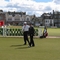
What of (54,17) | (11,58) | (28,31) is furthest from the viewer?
(54,17)

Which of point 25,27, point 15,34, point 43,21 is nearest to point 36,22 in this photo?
point 43,21

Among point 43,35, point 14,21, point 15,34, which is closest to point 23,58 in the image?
point 43,35

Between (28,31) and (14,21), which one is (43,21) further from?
(28,31)

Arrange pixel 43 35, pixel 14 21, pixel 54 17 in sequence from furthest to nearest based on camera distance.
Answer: pixel 54 17 < pixel 14 21 < pixel 43 35

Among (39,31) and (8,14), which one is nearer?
(39,31)

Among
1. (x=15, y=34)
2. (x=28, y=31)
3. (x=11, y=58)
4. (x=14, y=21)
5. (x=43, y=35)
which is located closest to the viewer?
(x=11, y=58)

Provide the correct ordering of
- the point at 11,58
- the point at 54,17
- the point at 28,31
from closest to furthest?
the point at 11,58 → the point at 28,31 → the point at 54,17

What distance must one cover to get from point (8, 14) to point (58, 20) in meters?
31.1

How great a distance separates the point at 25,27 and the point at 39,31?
10.3 m

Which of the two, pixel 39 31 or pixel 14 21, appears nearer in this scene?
pixel 39 31

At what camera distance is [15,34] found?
30000mm

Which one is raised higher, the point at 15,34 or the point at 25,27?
the point at 25,27

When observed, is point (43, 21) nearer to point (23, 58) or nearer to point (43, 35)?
point (43, 35)

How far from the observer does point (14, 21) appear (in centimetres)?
13888
